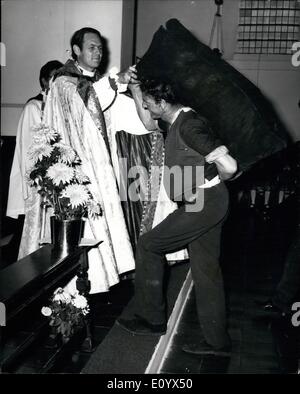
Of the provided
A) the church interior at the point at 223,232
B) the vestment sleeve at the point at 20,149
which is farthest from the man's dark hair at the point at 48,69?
the church interior at the point at 223,232

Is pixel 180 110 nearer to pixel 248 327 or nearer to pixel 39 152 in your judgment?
pixel 39 152

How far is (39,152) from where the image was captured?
2.53 metres

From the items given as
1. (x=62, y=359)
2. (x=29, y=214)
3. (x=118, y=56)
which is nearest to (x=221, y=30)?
(x=118, y=56)

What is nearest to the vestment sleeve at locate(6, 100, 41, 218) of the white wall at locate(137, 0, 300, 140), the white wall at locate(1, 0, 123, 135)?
the white wall at locate(1, 0, 123, 135)

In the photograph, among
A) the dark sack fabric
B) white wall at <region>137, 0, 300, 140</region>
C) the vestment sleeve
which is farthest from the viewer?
white wall at <region>137, 0, 300, 140</region>

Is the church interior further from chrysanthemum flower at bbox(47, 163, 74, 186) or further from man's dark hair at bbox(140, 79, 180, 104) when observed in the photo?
chrysanthemum flower at bbox(47, 163, 74, 186)

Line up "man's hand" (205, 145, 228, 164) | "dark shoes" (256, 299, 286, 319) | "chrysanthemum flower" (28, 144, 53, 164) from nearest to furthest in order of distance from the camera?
"man's hand" (205, 145, 228, 164), "chrysanthemum flower" (28, 144, 53, 164), "dark shoes" (256, 299, 286, 319)

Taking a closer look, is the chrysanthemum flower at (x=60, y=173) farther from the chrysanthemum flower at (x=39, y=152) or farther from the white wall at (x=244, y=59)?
the white wall at (x=244, y=59)

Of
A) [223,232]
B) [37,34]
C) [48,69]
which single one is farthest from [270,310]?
[37,34]

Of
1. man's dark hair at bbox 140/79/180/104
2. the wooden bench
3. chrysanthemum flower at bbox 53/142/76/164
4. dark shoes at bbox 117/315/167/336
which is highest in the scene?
man's dark hair at bbox 140/79/180/104

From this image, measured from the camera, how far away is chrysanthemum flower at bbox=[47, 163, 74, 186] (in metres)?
2.50

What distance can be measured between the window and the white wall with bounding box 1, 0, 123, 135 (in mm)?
3840

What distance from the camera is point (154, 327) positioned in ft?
9.36
